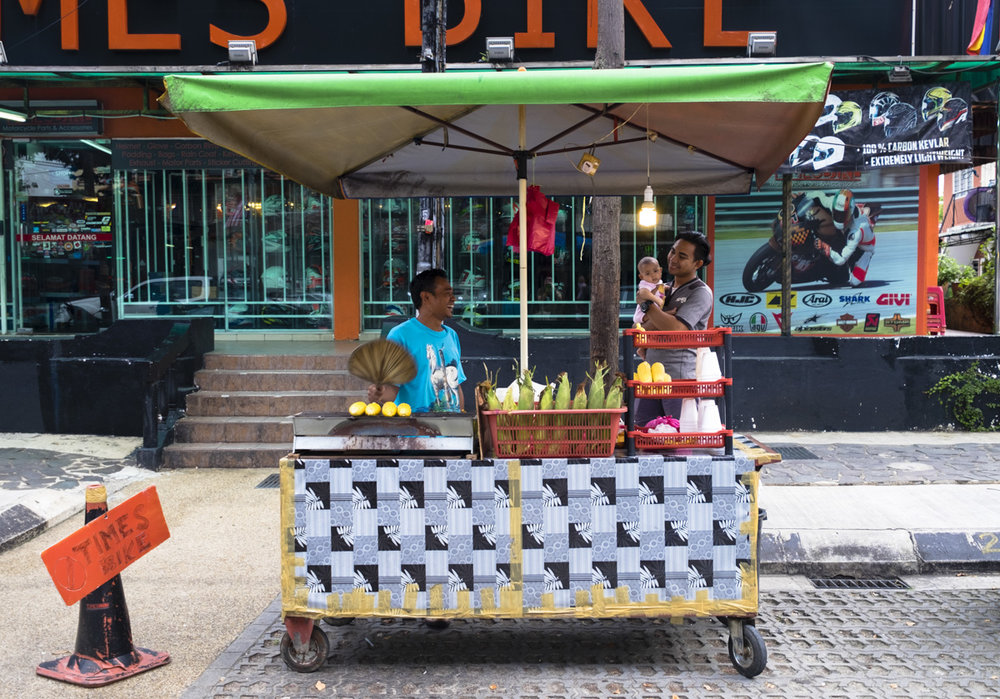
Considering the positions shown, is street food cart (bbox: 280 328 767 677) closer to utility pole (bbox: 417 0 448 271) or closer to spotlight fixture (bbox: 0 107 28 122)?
utility pole (bbox: 417 0 448 271)

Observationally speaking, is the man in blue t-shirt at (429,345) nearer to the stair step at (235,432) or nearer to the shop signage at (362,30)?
the stair step at (235,432)

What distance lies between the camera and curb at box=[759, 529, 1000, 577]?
248 inches

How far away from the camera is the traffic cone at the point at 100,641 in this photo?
14.4 feet

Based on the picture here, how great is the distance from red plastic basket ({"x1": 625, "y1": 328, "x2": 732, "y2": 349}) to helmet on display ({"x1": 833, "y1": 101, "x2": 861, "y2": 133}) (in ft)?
22.6

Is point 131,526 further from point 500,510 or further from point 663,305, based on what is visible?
point 663,305

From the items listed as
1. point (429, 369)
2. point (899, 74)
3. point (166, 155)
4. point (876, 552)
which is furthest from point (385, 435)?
point (166, 155)

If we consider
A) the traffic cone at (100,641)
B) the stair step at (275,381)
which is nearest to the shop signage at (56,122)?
the stair step at (275,381)

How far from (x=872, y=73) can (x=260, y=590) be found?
9367 mm

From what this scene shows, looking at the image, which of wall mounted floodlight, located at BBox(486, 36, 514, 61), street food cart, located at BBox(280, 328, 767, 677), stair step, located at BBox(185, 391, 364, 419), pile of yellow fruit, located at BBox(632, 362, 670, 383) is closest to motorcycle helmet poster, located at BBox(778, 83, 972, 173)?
wall mounted floodlight, located at BBox(486, 36, 514, 61)

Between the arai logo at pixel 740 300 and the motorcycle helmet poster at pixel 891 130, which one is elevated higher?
the motorcycle helmet poster at pixel 891 130

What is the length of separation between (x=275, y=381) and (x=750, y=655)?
690 cm

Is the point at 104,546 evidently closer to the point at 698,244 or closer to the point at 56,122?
the point at 698,244

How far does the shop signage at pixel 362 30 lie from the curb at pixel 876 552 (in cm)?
646

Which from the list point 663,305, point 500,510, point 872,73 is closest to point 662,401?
point 663,305
